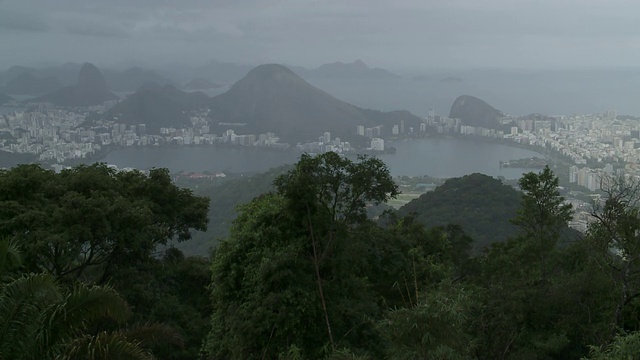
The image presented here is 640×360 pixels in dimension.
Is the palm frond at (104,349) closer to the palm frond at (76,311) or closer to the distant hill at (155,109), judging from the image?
the palm frond at (76,311)

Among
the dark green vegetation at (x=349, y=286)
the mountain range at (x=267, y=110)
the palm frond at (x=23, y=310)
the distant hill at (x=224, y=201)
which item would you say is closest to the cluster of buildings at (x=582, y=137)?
the mountain range at (x=267, y=110)

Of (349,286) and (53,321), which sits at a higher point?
(53,321)

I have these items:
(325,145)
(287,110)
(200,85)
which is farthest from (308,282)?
(200,85)

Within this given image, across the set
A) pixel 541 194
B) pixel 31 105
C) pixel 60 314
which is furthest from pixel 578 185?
pixel 31 105

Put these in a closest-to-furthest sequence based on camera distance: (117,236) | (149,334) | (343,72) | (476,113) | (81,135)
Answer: (149,334) < (117,236) < (81,135) < (476,113) < (343,72)

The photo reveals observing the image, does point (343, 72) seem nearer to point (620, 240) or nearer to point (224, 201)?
point (224, 201)

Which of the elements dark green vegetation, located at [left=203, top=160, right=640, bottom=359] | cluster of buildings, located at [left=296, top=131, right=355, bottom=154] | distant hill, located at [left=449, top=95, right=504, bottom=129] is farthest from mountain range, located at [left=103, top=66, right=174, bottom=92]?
dark green vegetation, located at [left=203, top=160, right=640, bottom=359]
